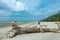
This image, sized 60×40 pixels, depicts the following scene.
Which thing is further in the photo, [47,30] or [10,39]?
[47,30]

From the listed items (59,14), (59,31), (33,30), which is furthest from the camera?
(59,14)

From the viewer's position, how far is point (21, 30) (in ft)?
52.2

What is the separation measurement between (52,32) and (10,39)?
4.83 m

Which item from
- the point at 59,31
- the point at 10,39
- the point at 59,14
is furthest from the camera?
the point at 59,14

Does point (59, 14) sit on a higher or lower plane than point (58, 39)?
higher

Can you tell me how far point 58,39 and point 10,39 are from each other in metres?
4.05

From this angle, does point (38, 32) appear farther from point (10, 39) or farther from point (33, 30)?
point (10, 39)

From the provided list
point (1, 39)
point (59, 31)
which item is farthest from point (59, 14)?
point (1, 39)

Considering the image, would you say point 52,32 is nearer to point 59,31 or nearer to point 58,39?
point 59,31

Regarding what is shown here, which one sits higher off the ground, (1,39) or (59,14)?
(59,14)

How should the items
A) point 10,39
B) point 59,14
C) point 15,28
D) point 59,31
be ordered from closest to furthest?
point 10,39 → point 15,28 → point 59,31 → point 59,14

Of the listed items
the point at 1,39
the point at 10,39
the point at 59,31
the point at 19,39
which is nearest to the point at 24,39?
the point at 19,39

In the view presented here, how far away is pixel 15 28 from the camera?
15.5 meters

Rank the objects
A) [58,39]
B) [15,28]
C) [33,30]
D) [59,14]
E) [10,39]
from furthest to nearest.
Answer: [59,14]
[33,30]
[15,28]
[10,39]
[58,39]
